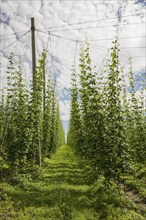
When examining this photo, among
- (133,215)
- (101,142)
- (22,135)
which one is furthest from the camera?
(22,135)

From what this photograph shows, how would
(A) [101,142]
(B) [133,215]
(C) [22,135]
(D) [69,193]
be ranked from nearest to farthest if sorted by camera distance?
(B) [133,215] < (A) [101,142] < (D) [69,193] < (C) [22,135]

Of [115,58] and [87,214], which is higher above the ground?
[115,58]

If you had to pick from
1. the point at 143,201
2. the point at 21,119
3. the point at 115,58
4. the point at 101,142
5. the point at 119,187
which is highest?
the point at 115,58

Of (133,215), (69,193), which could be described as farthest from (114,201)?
(69,193)

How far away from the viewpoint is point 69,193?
446 inches

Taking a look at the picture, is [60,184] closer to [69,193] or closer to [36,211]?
[69,193]

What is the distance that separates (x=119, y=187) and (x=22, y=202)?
11.3 feet

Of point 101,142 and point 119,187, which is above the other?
point 101,142

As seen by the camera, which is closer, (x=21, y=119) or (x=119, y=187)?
(x=119, y=187)

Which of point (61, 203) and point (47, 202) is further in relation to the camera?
point (47, 202)

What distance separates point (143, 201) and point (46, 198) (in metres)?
4.15

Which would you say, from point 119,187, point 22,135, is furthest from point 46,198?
point 22,135

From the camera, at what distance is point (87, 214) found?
8.95 m

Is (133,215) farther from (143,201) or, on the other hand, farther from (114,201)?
(143,201)
